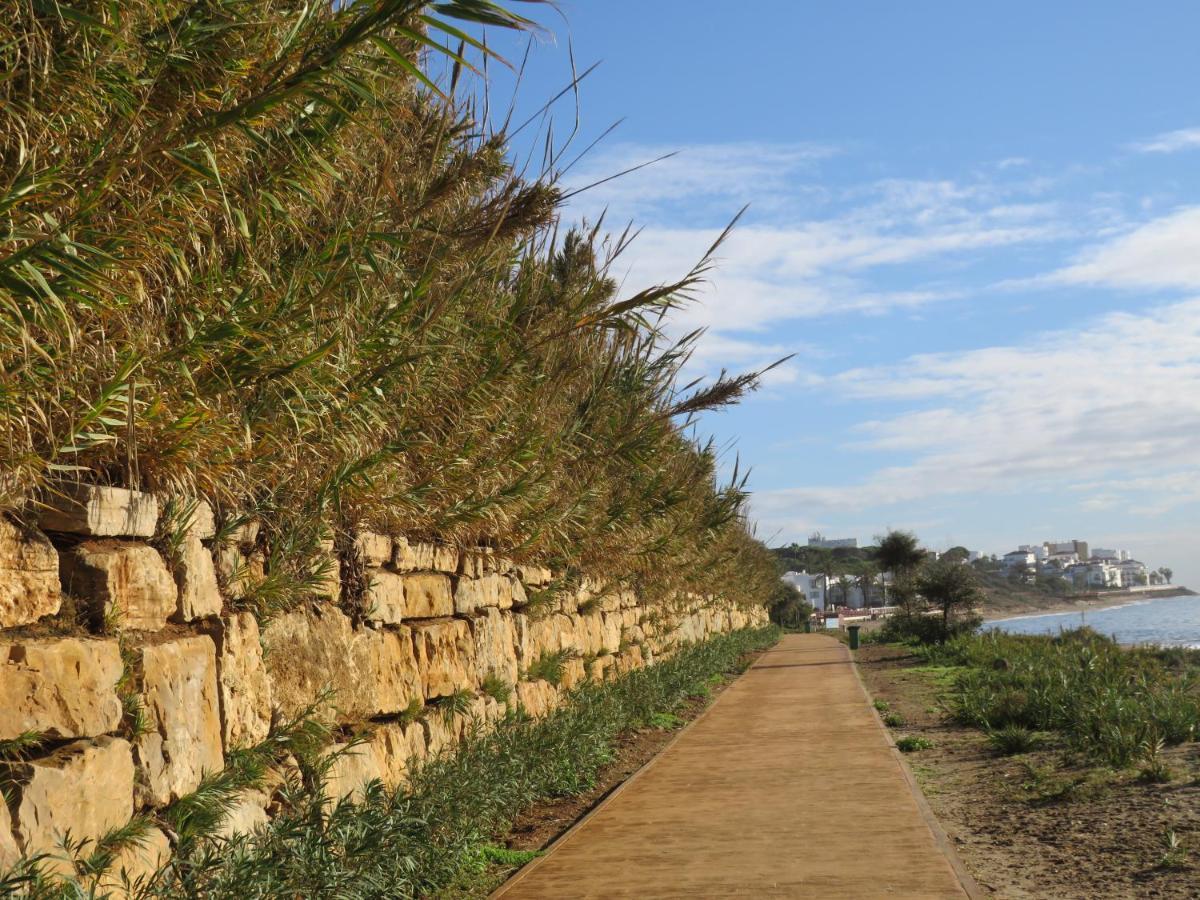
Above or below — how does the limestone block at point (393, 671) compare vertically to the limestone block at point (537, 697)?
above

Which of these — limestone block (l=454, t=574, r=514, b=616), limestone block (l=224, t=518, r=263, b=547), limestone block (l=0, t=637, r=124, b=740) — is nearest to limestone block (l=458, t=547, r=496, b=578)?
limestone block (l=454, t=574, r=514, b=616)

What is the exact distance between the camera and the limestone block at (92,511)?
3.95 metres

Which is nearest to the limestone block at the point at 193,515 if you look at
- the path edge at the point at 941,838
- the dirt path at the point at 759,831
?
the dirt path at the point at 759,831

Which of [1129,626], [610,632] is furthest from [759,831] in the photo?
[1129,626]

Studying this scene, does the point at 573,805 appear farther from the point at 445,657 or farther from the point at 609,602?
the point at 609,602

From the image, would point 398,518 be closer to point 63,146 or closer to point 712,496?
point 63,146

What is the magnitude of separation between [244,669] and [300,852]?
81 cm

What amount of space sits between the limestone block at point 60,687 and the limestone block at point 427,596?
10.6 ft

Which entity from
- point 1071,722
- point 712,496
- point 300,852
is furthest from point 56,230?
point 712,496

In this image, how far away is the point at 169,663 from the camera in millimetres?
4262

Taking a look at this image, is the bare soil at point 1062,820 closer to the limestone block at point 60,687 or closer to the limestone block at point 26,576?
the limestone block at point 60,687

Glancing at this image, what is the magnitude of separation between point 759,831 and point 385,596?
2.77 m

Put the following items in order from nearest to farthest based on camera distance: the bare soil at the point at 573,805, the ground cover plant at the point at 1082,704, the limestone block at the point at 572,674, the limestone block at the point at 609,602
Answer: the bare soil at the point at 573,805 < the ground cover plant at the point at 1082,704 < the limestone block at the point at 572,674 < the limestone block at the point at 609,602

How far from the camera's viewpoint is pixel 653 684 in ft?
47.4
